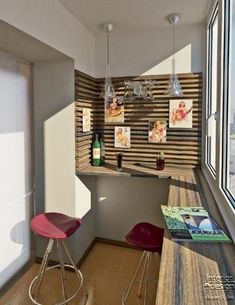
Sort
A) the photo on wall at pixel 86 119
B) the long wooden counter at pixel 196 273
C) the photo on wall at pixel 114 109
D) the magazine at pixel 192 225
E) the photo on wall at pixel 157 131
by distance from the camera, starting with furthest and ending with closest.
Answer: the photo on wall at pixel 114 109
the photo on wall at pixel 157 131
the photo on wall at pixel 86 119
the magazine at pixel 192 225
the long wooden counter at pixel 196 273

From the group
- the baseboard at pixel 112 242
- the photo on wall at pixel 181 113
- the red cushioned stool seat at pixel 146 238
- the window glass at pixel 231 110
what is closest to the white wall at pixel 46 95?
the baseboard at pixel 112 242

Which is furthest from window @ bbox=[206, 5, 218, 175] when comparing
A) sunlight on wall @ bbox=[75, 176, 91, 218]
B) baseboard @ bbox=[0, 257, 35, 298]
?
baseboard @ bbox=[0, 257, 35, 298]

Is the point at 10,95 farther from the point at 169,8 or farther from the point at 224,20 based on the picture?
the point at 224,20

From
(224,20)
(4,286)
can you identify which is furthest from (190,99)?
(4,286)

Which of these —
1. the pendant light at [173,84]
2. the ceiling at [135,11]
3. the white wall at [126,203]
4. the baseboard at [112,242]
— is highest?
the ceiling at [135,11]

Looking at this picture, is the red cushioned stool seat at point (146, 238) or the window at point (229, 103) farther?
the red cushioned stool seat at point (146, 238)

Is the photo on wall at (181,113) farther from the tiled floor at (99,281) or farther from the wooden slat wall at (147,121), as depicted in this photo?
the tiled floor at (99,281)

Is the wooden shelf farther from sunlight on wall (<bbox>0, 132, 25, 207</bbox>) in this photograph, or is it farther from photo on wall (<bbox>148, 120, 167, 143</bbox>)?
sunlight on wall (<bbox>0, 132, 25, 207</bbox>)

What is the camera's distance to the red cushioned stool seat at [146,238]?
168cm

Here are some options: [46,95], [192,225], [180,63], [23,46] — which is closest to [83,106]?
[46,95]

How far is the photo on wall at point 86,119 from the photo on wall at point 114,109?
0.23 meters

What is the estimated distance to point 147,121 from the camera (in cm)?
271

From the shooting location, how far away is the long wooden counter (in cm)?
79

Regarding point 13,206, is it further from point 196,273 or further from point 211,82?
point 211,82
